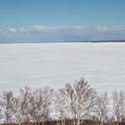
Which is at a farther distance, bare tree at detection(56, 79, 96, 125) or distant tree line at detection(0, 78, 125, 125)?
bare tree at detection(56, 79, 96, 125)

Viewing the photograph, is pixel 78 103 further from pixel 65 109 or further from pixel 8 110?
pixel 8 110

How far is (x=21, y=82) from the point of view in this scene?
77.5ft

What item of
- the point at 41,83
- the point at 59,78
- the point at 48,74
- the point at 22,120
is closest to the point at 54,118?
the point at 22,120

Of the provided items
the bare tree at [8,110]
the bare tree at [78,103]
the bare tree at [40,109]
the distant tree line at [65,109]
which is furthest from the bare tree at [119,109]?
the bare tree at [8,110]

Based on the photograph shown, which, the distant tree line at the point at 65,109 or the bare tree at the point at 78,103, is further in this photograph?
the bare tree at the point at 78,103

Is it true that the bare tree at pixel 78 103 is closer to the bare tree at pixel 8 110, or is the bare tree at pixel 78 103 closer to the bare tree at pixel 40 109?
the bare tree at pixel 40 109

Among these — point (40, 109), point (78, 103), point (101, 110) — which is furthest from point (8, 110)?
point (101, 110)

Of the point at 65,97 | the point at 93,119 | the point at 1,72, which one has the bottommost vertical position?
the point at 93,119

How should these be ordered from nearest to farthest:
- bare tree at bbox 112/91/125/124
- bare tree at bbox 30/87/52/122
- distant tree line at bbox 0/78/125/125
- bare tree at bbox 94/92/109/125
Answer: bare tree at bbox 30/87/52/122, distant tree line at bbox 0/78/125/125, bare tree at bbox 94/92/109/125, bare tree at bbox 112/91/125/124

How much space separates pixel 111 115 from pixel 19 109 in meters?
4.47

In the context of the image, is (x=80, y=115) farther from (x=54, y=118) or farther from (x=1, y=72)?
(x=1, y=72)

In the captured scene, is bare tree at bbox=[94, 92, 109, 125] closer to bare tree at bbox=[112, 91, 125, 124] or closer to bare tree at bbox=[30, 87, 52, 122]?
bare tree at bbox=[112, 91, 125, 124]

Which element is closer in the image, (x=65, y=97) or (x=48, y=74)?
(x=65, y=97)

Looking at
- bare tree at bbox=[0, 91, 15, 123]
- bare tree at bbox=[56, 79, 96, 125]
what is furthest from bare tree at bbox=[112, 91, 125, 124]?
bare tree at bbox=[0, 91, 15, 123]
